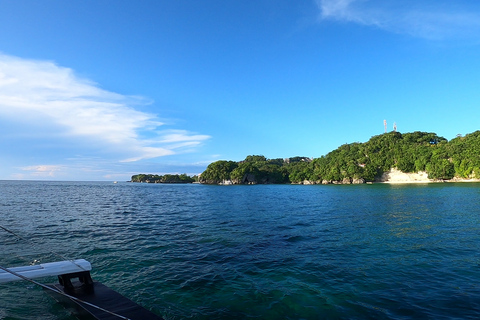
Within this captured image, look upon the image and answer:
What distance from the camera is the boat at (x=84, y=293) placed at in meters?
7.11

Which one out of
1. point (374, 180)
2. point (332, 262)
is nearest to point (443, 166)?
point (374, 180)

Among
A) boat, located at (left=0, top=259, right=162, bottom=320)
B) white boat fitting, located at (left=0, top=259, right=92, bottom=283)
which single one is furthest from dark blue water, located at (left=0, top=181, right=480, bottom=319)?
white boat fitting, located at (left=0, top=259, right=92, bottom=283)

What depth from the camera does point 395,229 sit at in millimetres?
20859

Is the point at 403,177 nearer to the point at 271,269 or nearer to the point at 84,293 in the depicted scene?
the point at 271,269

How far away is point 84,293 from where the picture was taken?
8.49 m

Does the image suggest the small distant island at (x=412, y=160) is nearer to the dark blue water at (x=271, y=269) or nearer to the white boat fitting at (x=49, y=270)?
the dark blue water at (x=271, y=269)

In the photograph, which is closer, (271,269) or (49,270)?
(49,270)

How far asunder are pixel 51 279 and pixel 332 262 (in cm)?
1273

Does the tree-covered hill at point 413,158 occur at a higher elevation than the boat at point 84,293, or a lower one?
higher

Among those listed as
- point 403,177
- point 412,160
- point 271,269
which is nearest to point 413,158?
point 412,160

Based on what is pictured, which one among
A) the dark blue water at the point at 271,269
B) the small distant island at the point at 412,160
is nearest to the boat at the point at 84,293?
the dark blue water at the point at 271,269

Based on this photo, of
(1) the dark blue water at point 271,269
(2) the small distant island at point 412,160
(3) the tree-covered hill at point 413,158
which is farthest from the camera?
(2) the small distant island at point 412,160

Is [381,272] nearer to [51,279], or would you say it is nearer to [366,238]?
[366,238]

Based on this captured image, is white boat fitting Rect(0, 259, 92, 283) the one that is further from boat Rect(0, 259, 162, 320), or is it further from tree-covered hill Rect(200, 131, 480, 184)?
tree-covered hill Rect(200, 131, 480, 184)
